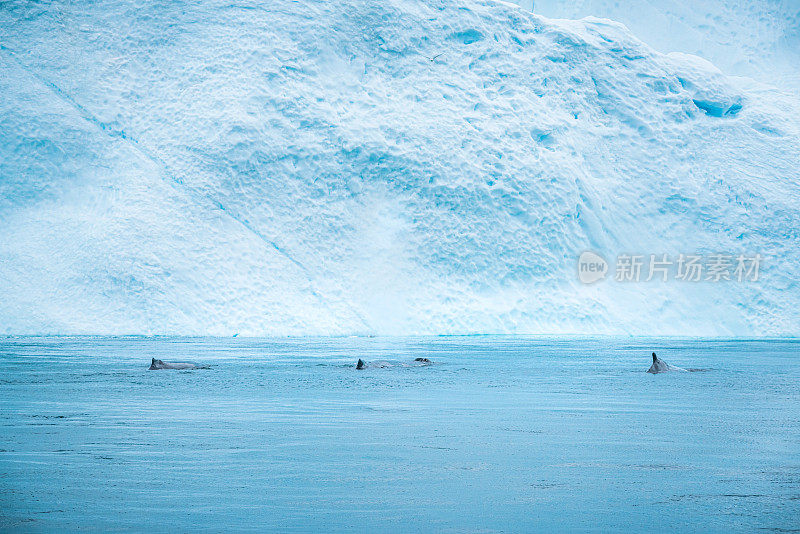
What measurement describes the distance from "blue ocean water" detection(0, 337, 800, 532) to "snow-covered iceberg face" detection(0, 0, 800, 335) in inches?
488

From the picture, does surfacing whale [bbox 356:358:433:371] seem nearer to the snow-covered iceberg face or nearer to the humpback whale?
the humpback whale

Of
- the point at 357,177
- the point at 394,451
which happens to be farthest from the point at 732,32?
the point at 394,451

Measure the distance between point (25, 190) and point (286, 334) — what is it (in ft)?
29.5

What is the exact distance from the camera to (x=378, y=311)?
95.7 feet

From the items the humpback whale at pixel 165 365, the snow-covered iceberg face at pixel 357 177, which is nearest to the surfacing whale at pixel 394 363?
the humpback whale at pixel 165 365

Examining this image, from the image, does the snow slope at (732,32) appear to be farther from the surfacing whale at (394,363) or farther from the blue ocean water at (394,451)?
the blue ocean water at (394,451)

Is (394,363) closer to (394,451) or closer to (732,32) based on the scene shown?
(394,451)

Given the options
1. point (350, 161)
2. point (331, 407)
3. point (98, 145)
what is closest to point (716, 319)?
point (350, 161)

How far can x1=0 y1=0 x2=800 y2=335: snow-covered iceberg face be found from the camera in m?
27.6

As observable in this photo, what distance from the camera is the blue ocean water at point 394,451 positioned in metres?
4.97

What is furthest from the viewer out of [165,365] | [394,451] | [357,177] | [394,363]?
[357,177]

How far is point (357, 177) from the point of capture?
30.9 metres

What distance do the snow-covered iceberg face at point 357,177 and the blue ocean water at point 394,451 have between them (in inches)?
488

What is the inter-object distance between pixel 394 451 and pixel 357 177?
78.7ft
